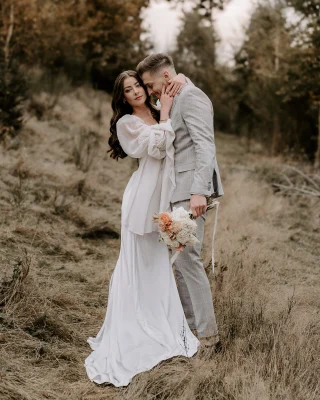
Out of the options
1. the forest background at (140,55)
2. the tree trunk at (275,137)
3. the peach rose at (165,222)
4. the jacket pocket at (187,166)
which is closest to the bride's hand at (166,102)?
the jacket pocket at (187,166)

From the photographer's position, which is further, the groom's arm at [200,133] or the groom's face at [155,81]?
the groom's face at [155,81]

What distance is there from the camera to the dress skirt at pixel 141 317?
3707mm

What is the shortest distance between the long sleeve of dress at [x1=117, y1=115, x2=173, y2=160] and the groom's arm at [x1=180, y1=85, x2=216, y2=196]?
8.0 inches

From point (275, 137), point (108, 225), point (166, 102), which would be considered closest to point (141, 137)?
point (166, 102)

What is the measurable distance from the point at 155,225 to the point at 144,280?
0.43 metres

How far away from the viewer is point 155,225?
4051mm

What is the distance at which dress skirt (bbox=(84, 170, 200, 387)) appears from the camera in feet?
12.2

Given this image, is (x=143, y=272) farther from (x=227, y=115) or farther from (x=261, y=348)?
(x=227, y=115)

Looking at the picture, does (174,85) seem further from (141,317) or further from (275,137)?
(275,137)

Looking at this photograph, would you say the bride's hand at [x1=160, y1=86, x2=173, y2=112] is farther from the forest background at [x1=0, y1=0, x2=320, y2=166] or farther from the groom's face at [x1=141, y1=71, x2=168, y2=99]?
the forest background at [x1=0, y1=0, x2=320, y2=166]

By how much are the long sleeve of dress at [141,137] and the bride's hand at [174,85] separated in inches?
8.2

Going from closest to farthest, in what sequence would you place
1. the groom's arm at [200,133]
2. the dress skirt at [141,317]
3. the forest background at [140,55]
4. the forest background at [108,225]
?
the forest background at [108,225] < the groom's arm at [200,133] < the dress skirt at [141,317] < the forest background at [140,55]

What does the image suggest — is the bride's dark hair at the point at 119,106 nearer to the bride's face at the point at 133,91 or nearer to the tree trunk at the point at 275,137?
the bride's face at the point at 133,91

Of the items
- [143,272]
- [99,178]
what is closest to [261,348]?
[143,272]
